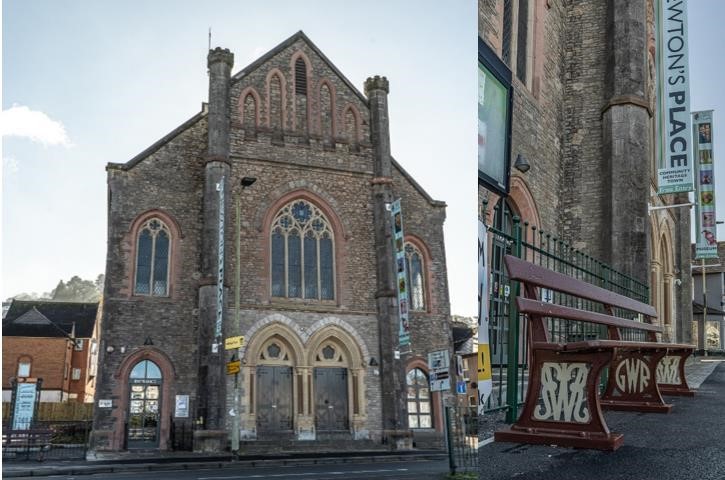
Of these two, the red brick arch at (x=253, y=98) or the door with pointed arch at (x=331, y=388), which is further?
the red brick arch at (x=253, y=98)

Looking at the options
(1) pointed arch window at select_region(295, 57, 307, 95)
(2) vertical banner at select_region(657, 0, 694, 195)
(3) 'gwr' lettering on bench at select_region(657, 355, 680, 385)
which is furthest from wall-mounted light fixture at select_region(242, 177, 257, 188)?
(3) 'gwr' lettering on bench at select_region(657, 355, 680, 385)

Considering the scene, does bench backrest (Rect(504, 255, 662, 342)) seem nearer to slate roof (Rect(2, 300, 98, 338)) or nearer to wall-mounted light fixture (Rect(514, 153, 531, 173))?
slate roof (Rect(2, 300, 98, 338))

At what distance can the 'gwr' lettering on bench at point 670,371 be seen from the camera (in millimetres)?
6406

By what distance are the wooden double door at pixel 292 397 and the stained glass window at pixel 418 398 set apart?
1354 millimetres

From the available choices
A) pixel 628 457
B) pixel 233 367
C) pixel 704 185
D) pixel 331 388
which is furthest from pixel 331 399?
pixel 628 457

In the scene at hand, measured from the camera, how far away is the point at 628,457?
2.84 meters

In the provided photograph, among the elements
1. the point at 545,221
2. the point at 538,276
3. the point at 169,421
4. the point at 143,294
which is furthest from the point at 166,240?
the point at 538,276

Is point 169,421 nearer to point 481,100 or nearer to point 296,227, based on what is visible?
point 296,227

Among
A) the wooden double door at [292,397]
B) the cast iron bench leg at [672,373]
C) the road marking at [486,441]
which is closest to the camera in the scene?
the road marking at [486,441]

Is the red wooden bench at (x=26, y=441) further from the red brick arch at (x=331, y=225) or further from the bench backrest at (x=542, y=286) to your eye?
the red brick arch at (x=331, y=225)

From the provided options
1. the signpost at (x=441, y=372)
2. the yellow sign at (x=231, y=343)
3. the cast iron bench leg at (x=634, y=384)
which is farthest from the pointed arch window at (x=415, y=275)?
the cast iron bench leg at (x=634, y=384)

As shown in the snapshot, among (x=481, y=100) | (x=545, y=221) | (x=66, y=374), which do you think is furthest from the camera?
(x=545, y=221)

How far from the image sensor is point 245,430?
1334 cm

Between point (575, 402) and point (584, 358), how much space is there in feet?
0.65
